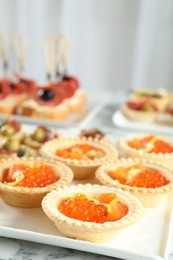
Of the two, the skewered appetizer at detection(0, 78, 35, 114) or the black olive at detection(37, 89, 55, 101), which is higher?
the black olive at detection(37, 89, 55, 101)

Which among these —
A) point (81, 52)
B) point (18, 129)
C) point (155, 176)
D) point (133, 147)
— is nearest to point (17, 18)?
point (81, 52)

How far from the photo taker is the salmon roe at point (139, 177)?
1965 millimetres

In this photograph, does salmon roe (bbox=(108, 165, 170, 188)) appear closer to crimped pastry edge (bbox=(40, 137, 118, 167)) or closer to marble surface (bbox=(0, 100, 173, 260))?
crimped pastry edge (bbox=(40, 137, 118, 167))

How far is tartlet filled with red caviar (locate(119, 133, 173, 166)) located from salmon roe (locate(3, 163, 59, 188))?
21.2 inches

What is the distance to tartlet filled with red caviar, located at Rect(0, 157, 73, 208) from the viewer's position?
5.96 ft

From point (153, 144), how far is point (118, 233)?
981 millimetres

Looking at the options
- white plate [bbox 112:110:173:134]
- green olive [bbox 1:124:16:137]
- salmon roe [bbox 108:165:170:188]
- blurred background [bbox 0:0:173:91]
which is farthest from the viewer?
blurred background [bbox 0:0:173:91]

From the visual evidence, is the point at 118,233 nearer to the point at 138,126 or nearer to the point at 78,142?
the point at 78,142

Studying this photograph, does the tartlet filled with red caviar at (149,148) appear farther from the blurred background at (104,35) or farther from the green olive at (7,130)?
the blurred background at (104,35)

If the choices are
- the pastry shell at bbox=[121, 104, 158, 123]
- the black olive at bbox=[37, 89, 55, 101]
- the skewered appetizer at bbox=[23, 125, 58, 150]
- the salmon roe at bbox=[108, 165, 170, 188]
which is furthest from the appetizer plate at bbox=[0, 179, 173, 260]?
the black olive at bbox=[37, 89, 55, 101]

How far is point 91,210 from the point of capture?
5.33 feet

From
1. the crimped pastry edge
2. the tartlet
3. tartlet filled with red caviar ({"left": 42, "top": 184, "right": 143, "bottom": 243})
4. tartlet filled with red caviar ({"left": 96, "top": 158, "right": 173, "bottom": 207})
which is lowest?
the tartlet

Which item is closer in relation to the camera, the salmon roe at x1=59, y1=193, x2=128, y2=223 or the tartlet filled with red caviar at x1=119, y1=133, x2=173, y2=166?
the salmon roe at x1=59, y1=193, x2=128, y2=223

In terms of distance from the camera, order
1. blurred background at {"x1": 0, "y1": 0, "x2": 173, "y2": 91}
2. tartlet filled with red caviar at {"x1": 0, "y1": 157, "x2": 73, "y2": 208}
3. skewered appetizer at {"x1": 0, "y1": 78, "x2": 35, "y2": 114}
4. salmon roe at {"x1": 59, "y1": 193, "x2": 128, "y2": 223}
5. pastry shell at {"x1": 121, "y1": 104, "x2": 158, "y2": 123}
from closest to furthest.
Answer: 1. salmon roe at {"x1": 59, "y1": 193, "x2": 128, "y2": 223}
2. tartlet filled with red caviar at {"x1": 0, "y1": 157, "x2": 73, "y2": 208}
3. pastry shell at {"x1": 121, "y1": 104, "x2": 158, "y2": 123}
4. skewered appetizer at {"x1": 0, "y1": 78, "x2": 35, "y2": 114}
5. blurred background at {"x1": 0, "y1": 0, "x2": 173, "y2": 91}
